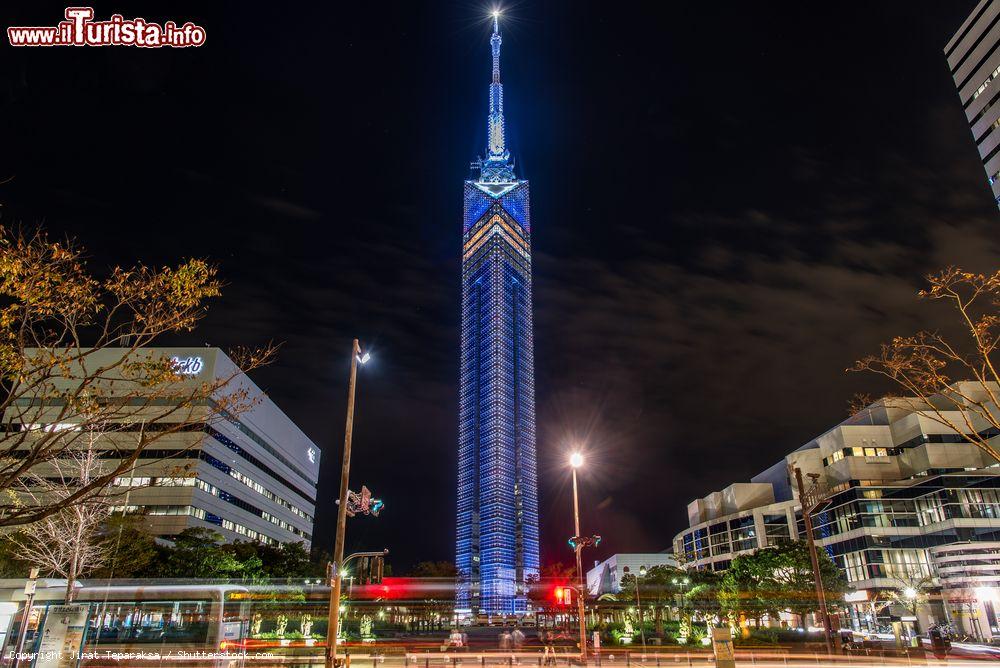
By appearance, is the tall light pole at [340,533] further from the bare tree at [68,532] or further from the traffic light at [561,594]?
the traffic light at [561,594]

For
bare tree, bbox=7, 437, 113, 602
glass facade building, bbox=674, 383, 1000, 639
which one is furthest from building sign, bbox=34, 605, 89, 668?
glass facade building, bbox=674, 383, 1000, 639

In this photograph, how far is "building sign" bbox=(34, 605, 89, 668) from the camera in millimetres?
20016

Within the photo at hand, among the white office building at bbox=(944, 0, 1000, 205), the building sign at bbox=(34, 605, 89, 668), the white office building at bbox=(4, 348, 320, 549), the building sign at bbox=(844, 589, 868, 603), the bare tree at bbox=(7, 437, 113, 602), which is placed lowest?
the building sign at bbox=(844, 589, 868, 603)

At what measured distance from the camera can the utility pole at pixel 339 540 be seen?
17062 millimetres

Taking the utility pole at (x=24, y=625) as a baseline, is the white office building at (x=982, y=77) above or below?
above

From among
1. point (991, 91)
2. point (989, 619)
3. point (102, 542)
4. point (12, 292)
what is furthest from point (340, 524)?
point (991, 91)

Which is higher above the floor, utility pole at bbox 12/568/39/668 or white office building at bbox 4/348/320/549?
white office building at bbox 4/348/320/549

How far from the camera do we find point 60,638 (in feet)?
66.2

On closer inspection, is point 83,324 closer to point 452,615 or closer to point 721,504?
point 721,504

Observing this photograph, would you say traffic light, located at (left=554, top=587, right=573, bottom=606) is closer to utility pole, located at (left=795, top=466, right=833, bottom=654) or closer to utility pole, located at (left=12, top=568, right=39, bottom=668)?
utility pole, located at (left=795, top=466, right=833, bottom=654)

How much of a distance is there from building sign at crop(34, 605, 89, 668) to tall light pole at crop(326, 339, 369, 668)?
865 cm

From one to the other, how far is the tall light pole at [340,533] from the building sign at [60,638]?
8.65m

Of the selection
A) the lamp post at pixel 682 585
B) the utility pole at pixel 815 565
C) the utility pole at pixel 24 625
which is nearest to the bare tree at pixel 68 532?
the utility pole at pixel 24 625

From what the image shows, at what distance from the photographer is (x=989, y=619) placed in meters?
66.8
